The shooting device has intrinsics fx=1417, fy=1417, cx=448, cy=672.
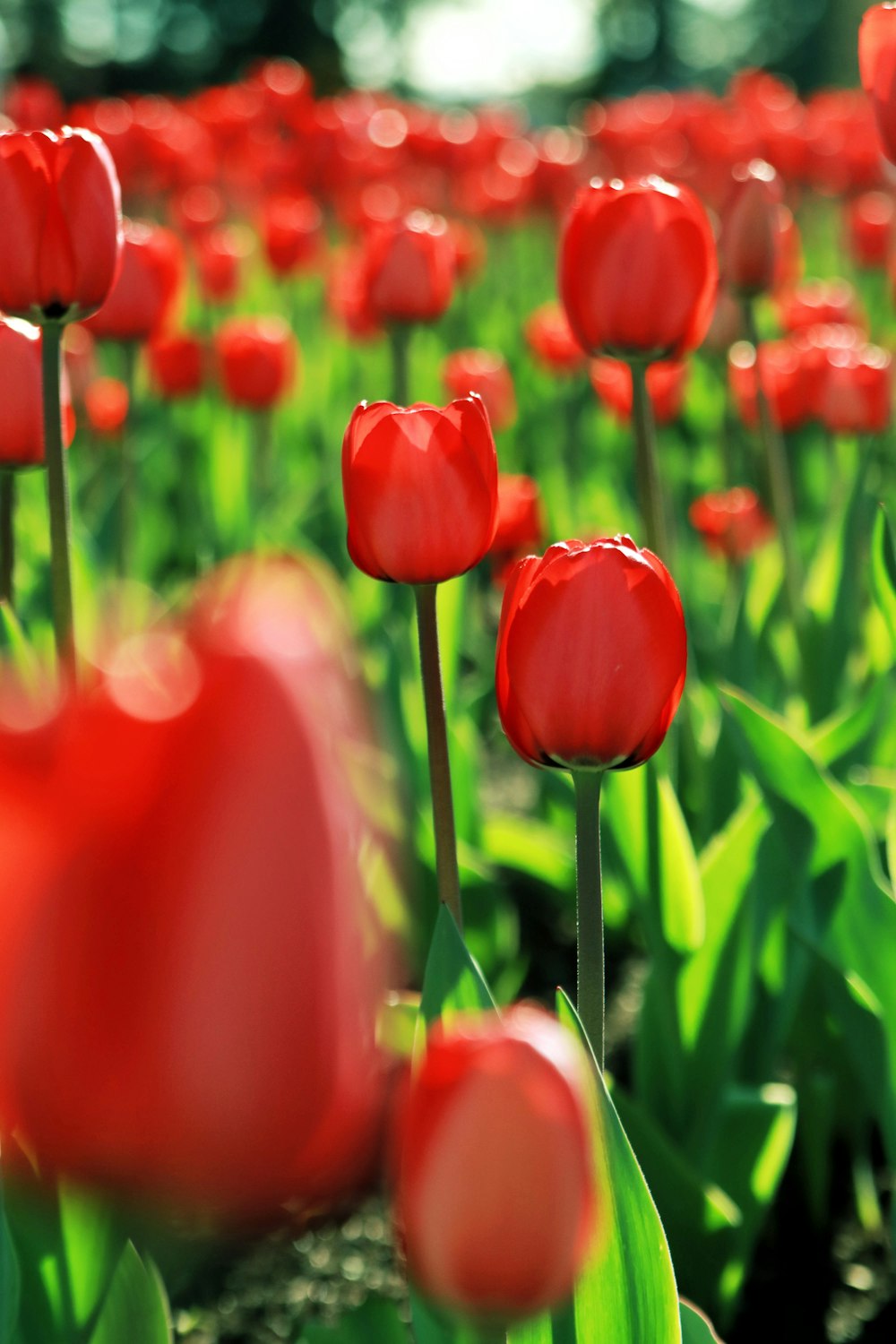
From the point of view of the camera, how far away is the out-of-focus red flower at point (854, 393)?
2018 millimetres

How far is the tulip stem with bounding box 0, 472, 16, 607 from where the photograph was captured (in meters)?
1.36

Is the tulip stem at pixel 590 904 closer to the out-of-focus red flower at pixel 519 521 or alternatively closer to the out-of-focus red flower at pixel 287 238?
the out-of-focus red flower at pixel 519 521

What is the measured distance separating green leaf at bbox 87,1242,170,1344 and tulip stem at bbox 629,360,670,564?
751mm

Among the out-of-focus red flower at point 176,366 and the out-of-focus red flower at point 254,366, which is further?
the out-of-focus red flower at point 176,366

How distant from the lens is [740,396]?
2.35m

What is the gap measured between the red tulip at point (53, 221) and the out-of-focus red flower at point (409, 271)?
1.05 m

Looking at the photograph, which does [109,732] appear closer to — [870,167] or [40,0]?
[870,167]

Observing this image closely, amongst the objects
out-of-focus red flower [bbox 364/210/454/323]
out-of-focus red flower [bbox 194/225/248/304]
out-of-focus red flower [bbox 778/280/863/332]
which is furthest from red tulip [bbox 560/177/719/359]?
out-of-focus red flower [bbox 194/225/248/304]

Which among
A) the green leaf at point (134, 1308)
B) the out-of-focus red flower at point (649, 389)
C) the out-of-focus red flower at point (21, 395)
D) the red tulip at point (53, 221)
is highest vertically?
the out-of-focus red flower at point (649, 389)

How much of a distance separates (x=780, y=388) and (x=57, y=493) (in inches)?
58.7

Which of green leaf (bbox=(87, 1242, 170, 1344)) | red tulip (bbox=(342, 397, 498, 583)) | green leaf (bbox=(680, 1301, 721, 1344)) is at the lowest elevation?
green leaf (bbox=(680, 1301, 721, 1344))

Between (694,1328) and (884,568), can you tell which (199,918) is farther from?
(884,568)

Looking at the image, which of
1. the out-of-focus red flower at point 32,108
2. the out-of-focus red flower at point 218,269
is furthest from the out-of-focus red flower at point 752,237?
the out-of-focus red flower at point 32,108

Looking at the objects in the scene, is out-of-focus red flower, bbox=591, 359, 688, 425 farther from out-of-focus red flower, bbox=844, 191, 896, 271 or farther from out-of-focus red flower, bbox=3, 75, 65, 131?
out-of-focus red flower, bbox=3, 75, 65, 131
